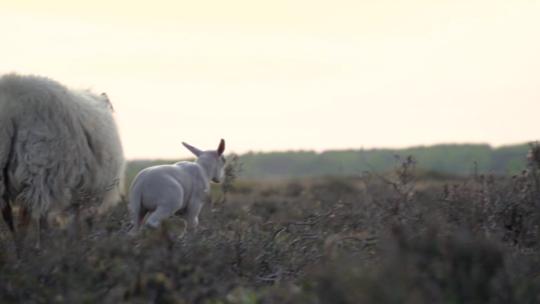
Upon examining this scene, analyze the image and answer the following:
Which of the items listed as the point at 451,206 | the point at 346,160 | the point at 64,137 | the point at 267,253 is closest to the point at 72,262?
the point at 267,253

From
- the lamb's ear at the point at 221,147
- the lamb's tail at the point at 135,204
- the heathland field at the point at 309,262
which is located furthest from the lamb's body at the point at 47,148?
the lamb's ear at the point at 221,147

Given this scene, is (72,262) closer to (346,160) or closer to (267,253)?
(267,253)

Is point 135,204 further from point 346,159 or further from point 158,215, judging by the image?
point 346,159

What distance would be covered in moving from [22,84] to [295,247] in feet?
10.7

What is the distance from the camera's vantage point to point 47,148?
973 cm

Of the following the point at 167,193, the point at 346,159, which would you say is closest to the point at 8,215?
the point at 167,193

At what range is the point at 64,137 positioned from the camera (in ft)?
32.4

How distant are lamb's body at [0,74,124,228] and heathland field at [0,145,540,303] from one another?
74 centimetres

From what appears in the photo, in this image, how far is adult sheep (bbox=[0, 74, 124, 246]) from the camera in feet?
31.6

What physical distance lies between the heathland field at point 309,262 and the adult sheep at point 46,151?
71cm

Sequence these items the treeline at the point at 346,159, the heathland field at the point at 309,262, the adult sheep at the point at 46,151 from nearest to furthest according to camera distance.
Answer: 1. the heathland field at the point at 309,262
2. the adult sheep at the point at 46,151
3. the treeline at the point at 346,159

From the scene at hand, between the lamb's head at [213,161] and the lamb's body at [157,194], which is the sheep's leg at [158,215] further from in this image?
the lamb's head at [213,161]

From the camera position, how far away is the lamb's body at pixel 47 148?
31.6 feet

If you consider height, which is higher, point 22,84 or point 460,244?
point 22,84
